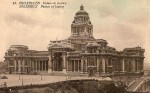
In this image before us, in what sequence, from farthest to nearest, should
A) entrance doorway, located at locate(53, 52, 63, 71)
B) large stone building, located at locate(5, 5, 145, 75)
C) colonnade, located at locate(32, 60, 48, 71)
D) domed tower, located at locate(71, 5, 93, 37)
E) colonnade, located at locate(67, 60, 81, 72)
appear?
domed tower, located at locate(71, 5, 93, 37)
colonnade, located at locate(32, 60, 48, 71)
entrance doorway, located at locate(53, 52, 63, 71)
colonnade, located at locate(67, 60, 81, 72)
large stone building, located at locate(5, 5, 145, 75)

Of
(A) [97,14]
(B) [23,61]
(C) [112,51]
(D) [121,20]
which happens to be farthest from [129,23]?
(B) [23,61]

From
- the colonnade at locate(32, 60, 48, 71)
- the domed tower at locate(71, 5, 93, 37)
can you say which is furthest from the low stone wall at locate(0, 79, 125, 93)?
the domed tower at locate(71, 5, 93, 37)

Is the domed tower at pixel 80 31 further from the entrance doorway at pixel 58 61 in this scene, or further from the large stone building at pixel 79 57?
the entrance doorway at pixel 58 61

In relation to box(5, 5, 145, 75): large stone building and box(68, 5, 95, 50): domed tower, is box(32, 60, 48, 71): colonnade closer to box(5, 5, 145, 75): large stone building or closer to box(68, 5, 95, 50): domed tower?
box(5, 5, 145, 75): large stone building

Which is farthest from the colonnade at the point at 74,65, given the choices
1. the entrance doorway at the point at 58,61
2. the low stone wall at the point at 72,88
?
the low stone wall at the point at 72,88

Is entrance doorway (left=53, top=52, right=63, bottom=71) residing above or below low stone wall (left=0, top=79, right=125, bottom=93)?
above

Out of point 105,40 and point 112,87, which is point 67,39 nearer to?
point 105,40

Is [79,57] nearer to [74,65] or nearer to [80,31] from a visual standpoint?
[74,65]

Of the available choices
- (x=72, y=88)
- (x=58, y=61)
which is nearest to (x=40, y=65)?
(x=58, y=61)
